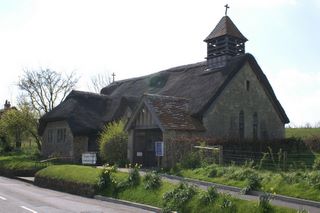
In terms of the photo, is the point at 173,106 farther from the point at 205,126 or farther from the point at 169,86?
the point at 169,86

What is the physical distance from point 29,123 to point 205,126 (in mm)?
26292

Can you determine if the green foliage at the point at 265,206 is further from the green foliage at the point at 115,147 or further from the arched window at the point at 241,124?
the arched window at the point at 241,124

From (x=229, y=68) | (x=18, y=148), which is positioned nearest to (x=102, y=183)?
(x=229, y=68)

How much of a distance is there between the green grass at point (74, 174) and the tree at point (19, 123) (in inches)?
966

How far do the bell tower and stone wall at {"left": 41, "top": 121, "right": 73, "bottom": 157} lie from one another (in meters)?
12.9

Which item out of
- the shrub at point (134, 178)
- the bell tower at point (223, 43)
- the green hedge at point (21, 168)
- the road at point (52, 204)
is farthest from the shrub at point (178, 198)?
the bell tower at point (223, 43)

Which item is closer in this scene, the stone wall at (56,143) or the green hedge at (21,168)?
the green hedge at (21,168)

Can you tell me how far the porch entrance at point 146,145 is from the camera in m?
30.6

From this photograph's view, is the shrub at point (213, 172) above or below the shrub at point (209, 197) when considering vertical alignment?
above

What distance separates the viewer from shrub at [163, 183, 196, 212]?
1548 centimetres

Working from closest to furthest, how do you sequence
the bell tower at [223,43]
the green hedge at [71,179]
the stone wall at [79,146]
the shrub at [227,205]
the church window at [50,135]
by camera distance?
the shrub at [227,205]
the green hedge at [71,179]
the bell tower at [223,43]
the stone wall at [79,146]
the church window at [50,135]

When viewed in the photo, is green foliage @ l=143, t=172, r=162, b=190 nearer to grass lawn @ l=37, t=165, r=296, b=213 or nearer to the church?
grass lawn @ l=37, t=165, r=296, b=213

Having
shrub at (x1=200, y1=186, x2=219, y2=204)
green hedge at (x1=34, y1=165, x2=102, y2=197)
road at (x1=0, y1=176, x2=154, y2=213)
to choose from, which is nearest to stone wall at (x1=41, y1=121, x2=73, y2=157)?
green hedge at (x1=34, y1=165, x2=102, y2=197)

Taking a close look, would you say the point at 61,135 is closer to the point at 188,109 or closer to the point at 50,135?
the point at 50,135
